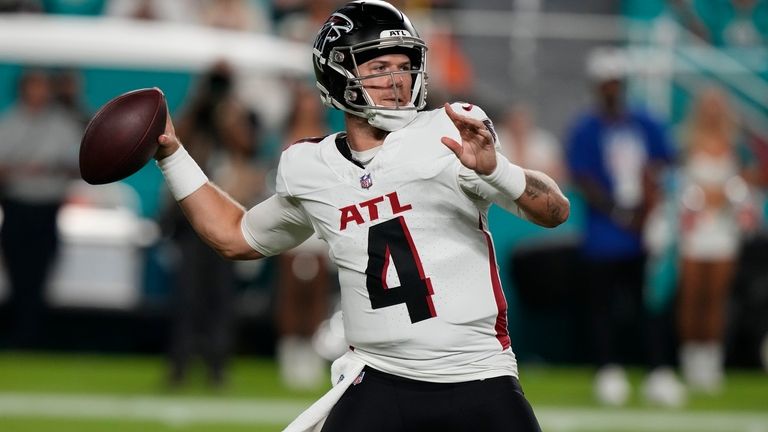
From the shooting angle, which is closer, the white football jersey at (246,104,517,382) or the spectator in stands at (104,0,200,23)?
the white football jersey at (246,104,517,382)

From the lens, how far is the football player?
3586mm

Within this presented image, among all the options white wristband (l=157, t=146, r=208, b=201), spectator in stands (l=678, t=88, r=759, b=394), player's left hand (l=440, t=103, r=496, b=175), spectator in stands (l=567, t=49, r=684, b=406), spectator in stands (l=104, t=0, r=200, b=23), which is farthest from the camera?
spectator in stands (l=104, t=0, r=200, b=23)

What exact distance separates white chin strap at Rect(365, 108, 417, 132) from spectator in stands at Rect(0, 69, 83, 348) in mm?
5997

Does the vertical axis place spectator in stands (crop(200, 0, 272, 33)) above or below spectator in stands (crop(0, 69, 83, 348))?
above

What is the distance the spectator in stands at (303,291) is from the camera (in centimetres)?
875

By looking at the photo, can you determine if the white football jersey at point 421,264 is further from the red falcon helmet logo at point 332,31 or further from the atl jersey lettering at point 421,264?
the red falcon helmet logo at point 332,31

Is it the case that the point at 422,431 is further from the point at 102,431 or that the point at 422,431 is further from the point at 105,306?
the point at 105,306

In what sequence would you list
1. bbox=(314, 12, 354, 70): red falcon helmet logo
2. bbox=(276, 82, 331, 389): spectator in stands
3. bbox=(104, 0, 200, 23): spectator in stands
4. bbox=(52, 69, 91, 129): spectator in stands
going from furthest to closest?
bbox=(104, 0, 200, 23): spectator in stands, bbox=(52, 69, 91, 129): spectator in stands, bbox=(276, 82, 331, 389): spectator in stands, bbox=(314, 12, 354, 70): red falcon helmet logo

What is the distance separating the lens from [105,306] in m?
9.74

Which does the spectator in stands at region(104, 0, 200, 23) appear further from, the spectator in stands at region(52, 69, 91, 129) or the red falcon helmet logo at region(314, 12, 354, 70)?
the red falcon helmet logo at region(314, 12, 354, 70)

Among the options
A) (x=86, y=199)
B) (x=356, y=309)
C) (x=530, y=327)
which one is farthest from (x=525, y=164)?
(x=356, y=309)

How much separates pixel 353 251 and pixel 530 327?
6.31m

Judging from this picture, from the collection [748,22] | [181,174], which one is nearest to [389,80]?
[181,174]

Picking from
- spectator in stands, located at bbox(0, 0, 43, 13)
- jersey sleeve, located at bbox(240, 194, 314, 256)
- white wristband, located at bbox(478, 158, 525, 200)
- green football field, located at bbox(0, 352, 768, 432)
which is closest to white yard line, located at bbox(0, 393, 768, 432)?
green football field, located at bbox(0, 352, 768, 432)
